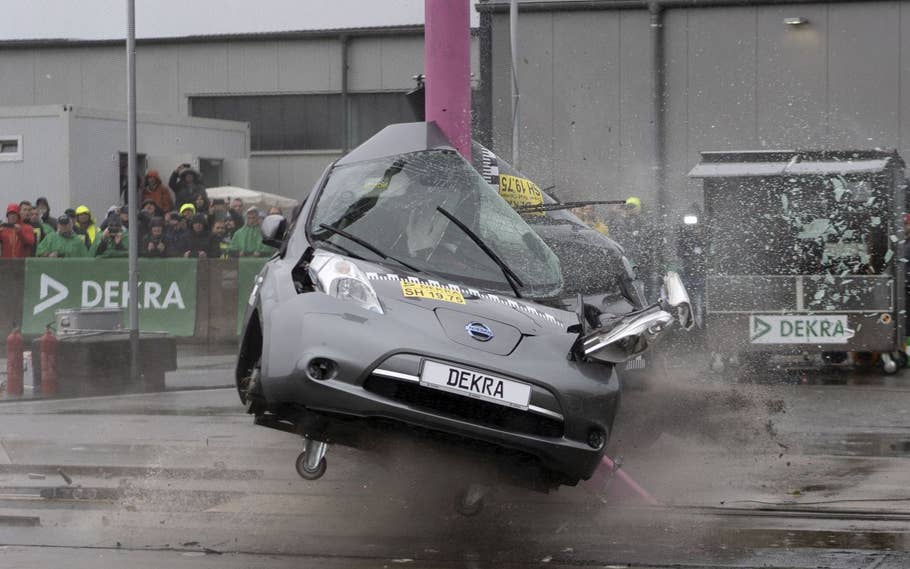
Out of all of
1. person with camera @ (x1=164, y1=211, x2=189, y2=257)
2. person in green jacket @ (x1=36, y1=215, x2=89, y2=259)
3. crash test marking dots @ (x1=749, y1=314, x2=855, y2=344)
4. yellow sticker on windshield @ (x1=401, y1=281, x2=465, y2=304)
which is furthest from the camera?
person with camera @ (x1=164, y1=211, x2=189, y2=257)

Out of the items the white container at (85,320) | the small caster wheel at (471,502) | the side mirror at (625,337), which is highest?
the side mirror at (625,337)

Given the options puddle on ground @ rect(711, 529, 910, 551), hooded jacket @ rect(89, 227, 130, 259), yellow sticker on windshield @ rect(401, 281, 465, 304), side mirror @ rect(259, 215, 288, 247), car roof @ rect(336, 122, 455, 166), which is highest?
car roof @ rect(336, 122, 455, 166)

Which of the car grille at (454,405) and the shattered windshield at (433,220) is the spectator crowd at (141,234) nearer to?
the shattered windshield at (433,220)

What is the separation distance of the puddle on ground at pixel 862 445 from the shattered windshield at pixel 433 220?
2980 mm

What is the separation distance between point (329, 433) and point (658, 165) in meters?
20.2

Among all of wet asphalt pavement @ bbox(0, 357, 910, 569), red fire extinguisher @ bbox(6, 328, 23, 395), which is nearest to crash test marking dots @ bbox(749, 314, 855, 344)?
wet asphalt pavement @ bbox(0, 357, 910, 569)

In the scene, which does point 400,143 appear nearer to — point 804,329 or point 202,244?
point 804,329

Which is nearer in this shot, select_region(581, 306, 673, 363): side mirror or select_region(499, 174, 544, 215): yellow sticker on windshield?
select_region(581, 306, 673, 363): side mirror

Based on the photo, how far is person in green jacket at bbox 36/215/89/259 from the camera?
60.7ft

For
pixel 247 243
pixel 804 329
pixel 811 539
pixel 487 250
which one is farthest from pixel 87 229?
pixel 811 539

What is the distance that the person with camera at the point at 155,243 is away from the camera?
61.2ft

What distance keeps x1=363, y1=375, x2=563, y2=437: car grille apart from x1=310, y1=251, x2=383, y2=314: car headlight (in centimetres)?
37

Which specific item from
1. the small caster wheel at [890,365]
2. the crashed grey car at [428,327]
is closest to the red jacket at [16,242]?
the small caster wheel at [890,365]

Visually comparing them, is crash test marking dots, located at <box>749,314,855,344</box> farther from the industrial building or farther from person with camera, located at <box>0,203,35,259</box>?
person with camera, located at <box>0,203,35,259</box>
